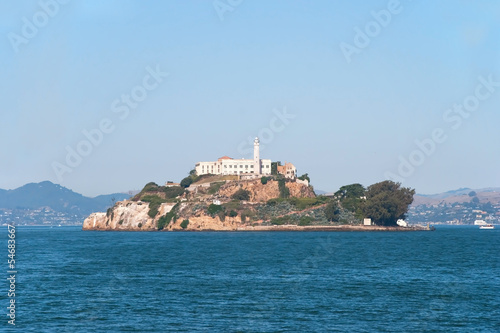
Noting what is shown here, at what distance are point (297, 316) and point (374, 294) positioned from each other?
10.5m

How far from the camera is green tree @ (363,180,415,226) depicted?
540ft

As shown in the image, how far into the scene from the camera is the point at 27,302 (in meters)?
45.0

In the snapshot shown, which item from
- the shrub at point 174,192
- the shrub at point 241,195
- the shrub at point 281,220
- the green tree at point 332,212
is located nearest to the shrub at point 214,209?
the shrub at point 241,195

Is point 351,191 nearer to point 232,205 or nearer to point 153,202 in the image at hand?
point 232,205

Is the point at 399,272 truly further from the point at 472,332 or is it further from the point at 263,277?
the point at 472,332

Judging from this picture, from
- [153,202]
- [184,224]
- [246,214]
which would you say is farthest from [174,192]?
[246,214]

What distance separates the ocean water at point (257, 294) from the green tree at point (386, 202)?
279 ft

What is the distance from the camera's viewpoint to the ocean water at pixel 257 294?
3788 cm

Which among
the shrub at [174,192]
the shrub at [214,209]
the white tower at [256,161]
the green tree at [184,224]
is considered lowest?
the green tree at [184,224]

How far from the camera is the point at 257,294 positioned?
4834 cm

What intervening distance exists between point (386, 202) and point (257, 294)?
394 ft

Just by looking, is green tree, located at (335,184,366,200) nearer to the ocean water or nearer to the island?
the island

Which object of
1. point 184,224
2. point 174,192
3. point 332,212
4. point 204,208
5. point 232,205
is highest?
point 174,192

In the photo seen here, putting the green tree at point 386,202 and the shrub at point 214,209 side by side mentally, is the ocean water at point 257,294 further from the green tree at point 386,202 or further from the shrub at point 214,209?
the shrub at point 214,209
